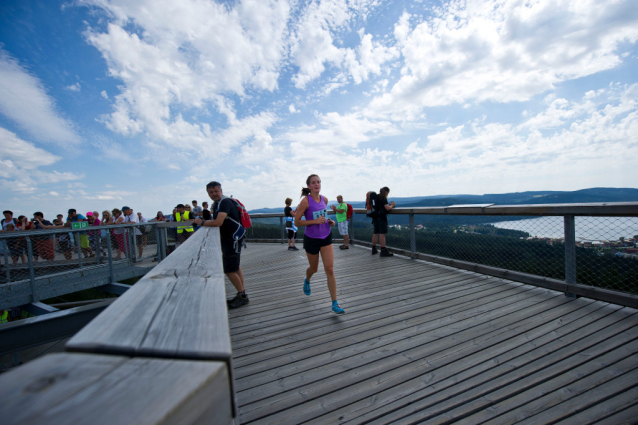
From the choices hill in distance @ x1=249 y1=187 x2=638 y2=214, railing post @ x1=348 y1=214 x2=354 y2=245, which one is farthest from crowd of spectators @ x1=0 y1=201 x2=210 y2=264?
hill in distance @ x1=249 y1=187 x2=638 y2=214

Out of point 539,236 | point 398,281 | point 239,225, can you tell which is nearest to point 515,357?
point 539,236

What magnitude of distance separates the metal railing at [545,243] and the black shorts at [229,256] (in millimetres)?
3764

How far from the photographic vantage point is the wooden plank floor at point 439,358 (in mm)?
2146

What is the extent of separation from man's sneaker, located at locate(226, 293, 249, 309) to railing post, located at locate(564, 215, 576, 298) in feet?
14.2

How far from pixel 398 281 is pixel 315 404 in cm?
333

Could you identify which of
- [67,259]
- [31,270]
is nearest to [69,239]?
[67,259]

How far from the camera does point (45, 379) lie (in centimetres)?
45

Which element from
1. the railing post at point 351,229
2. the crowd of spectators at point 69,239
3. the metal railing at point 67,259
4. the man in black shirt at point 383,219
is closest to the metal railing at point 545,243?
the man in black shirt at point 383,219

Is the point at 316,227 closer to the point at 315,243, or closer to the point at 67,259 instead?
the point at 315,243

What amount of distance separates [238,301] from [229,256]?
69 centimetres

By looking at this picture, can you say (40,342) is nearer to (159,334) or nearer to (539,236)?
(159,334)

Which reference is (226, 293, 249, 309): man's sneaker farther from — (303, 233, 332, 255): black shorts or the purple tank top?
the purple tank top

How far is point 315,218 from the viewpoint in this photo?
13.1 ft

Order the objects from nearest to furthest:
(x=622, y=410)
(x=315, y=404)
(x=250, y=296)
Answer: (x=622, y=410) → (x=315, y=404) → (x=250, y=296)
